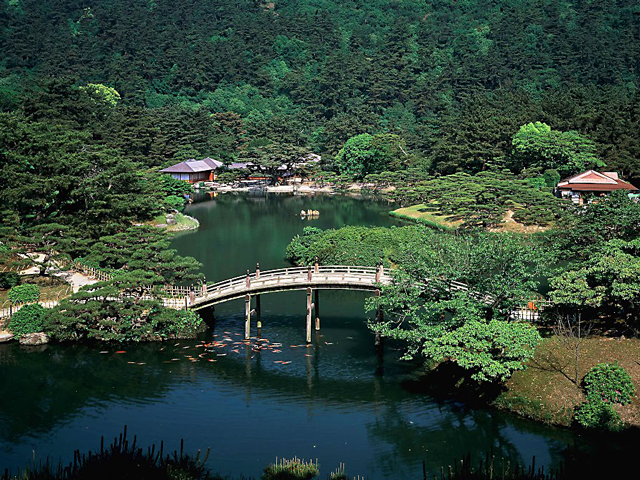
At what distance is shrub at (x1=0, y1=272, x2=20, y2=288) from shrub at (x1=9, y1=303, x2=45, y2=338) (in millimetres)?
4992

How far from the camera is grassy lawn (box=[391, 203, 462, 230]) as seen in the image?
66938 millimetres

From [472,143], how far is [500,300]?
5193cm

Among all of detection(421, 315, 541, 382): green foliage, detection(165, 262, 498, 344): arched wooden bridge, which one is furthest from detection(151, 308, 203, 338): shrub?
detection(421, 315, 541, 382): green foliage

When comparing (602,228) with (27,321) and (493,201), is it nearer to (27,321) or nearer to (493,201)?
(27,321)

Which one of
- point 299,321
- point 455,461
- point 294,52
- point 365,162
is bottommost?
point 455,461

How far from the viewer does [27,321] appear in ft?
123

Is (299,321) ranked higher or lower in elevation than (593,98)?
lower

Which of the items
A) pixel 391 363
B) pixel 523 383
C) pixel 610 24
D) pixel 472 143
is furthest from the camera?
pixel 610 24

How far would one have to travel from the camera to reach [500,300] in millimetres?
32469

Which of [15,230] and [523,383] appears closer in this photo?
[523,383]

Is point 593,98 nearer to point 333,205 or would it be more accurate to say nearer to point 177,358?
point 333,205

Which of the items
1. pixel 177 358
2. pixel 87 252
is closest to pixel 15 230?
pixel 87 252

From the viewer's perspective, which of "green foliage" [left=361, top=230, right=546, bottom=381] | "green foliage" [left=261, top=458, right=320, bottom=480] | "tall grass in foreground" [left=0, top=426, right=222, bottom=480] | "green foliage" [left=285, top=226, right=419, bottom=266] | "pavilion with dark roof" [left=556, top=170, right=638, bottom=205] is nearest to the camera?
"tall grass in foreground" [left=0, top=426, right=222, bottom=480]

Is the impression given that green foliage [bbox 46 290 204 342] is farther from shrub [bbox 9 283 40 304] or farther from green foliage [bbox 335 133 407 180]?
green foliage [bbox 335 133 407 180]
